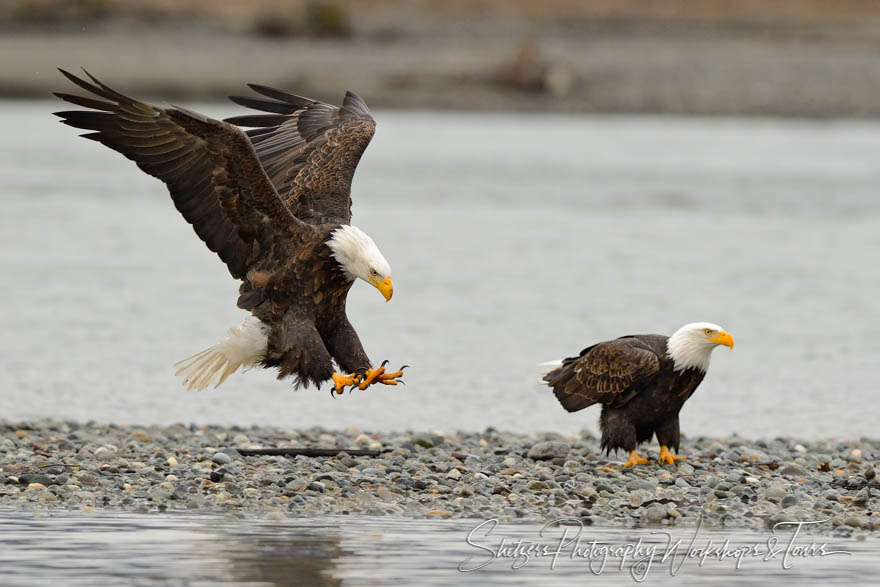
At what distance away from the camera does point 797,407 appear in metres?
9.98

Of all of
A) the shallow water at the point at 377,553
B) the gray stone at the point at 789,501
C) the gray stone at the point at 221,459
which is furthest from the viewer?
the gray stone at the point at 221,459

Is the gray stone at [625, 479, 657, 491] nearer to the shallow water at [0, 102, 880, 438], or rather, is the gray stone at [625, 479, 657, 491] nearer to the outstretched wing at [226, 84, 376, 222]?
the outstretched wing at [226, 84, 376, 222]

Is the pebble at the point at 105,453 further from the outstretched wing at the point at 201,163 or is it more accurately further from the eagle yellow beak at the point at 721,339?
the eagle yellow beak at the point at 721,339

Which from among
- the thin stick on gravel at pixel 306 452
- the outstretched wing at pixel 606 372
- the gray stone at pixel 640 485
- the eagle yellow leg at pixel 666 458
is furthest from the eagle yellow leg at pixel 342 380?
the eagle yellow leg at pixel 666 458

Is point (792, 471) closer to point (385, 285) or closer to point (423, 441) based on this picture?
point (423, 441)

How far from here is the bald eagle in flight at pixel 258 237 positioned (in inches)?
282

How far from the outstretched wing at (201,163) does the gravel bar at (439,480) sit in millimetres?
1003

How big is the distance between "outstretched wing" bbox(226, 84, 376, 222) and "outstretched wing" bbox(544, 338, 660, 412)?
1300mm

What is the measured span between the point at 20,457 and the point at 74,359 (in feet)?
11.8

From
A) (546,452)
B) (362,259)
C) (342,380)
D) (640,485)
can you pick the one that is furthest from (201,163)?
(640,485)

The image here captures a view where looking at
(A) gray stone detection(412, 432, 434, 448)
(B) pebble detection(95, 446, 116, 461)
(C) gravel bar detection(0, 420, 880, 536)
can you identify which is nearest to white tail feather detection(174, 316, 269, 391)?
(C) gravel bar detection(0, 420, 880, 536)

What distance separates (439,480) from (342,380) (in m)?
0.66

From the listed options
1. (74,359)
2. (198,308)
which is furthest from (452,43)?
→ (74,359)

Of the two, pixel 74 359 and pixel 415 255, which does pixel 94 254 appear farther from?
pixel 74 359
